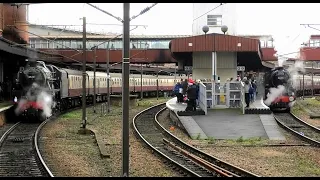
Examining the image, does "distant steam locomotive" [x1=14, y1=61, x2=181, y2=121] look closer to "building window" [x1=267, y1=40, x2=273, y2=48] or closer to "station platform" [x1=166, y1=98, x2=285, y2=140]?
"station platform" [x1=166, y1=98, x2=285, y2=140]

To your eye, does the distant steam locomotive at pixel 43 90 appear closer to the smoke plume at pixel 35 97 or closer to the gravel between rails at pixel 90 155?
the smoke plume at pixel 35 97

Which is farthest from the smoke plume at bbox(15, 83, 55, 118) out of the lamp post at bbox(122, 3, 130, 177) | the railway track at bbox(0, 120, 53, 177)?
the lamp post at bbox(122, 3, 130, 177)

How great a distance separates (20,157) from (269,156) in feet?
24.8

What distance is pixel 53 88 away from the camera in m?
27.0

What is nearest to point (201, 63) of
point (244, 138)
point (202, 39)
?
point (202, 39)

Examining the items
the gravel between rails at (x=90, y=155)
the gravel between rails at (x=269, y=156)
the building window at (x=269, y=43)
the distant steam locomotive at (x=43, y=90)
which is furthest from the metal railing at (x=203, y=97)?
the building window at (x=269, y=43)

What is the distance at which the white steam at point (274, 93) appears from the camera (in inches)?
1196

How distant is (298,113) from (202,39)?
8629 mm

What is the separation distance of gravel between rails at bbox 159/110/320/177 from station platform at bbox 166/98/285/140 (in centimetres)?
84

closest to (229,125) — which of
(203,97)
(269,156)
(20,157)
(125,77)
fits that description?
(203,97)

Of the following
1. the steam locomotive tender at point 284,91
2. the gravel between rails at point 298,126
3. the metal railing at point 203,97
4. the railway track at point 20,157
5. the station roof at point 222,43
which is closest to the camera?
the railway track at point 20,157

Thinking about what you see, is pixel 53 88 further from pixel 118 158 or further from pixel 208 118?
pixel 118 158

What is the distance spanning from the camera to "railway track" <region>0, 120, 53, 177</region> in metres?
12.0

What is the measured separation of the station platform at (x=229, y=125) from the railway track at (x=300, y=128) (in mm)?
837
